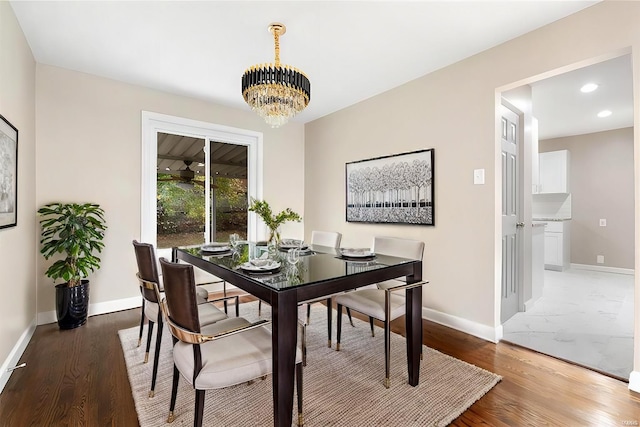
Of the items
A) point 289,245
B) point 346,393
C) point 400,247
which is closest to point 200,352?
point 346,393

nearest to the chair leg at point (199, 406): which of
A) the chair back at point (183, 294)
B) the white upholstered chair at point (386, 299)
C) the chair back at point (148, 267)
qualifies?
the chair back at point (183, 294)

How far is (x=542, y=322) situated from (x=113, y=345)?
4.02 m

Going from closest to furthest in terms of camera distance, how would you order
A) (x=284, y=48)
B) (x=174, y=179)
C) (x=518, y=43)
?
1. (x=518, y=43)
2. (x=284, y=48)
3. (x=174, y=179)

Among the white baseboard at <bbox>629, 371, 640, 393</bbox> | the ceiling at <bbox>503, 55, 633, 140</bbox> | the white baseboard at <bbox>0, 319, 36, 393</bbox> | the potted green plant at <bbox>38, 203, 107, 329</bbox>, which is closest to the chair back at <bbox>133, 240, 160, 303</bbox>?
the white baseboard at <bbox>0, 319, 36, 393</bbox>

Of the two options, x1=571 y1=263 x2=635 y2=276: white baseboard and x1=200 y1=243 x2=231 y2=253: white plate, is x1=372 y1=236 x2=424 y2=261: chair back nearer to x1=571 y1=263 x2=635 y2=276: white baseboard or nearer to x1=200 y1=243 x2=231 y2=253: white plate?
x1=200 y1=243 x2=231 y2=253: white plate

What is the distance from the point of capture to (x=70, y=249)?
9.01 feet

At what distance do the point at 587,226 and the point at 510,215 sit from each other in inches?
158

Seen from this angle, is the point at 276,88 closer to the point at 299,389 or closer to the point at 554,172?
the point at 299,389

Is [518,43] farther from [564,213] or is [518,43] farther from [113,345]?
[564,213]

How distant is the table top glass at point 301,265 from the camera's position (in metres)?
1.54

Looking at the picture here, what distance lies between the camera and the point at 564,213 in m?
5.82

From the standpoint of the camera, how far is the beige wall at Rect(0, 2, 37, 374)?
2.01m

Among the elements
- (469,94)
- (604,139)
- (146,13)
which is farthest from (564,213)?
(146,13)

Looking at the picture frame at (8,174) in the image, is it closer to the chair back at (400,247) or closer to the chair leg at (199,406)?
the chair leg at (199,406)
